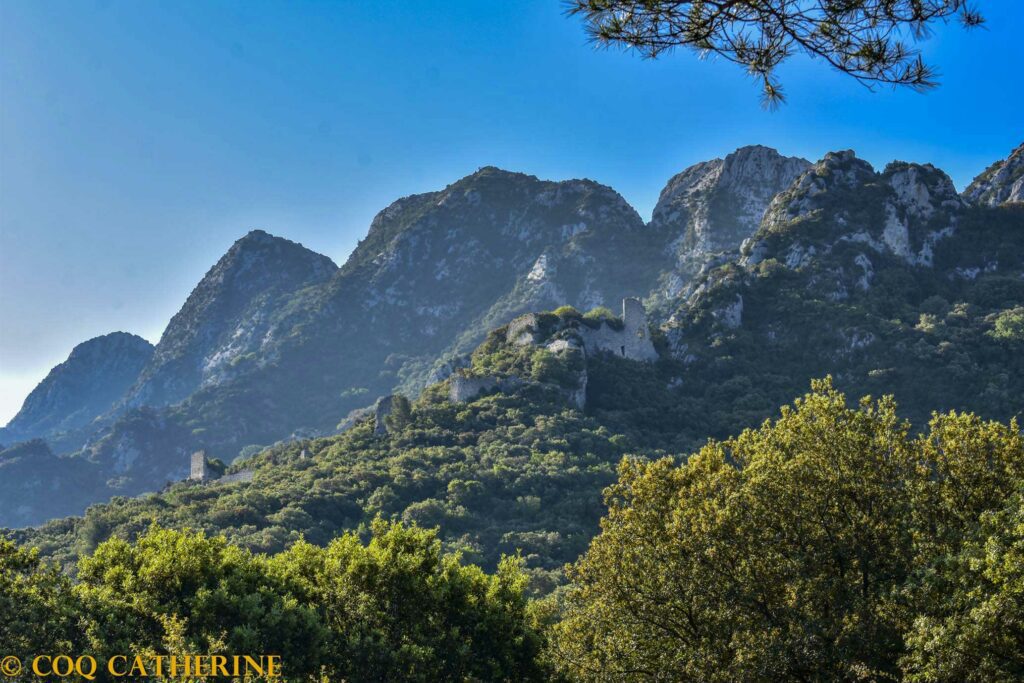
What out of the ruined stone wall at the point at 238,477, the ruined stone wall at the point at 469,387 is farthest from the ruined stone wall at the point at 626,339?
the ruined stone wall at the point at 238,477

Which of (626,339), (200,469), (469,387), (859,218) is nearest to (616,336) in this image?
(626,339)

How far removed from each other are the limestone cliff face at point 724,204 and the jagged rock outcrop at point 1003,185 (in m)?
50.6

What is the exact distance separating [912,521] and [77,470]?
20137 centimetres

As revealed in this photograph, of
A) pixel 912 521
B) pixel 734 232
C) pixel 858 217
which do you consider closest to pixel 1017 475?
pixel 912 521

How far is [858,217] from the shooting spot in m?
107

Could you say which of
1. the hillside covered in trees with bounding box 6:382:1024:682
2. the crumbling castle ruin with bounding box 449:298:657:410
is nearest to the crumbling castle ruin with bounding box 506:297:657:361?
the crumbling castle ruin with bounding box 449:298:657:410

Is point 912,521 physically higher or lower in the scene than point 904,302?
lower

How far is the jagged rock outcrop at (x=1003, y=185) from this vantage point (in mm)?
112250

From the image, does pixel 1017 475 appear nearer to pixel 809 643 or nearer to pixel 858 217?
pixel 809 643

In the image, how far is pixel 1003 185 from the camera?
11706cm

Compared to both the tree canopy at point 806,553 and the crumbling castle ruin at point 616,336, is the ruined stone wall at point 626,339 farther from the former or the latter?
the tree canopy at point 806,553

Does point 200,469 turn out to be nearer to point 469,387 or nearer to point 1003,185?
point 469,387

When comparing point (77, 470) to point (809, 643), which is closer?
point (809, 643)

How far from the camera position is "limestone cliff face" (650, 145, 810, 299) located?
566 ft
